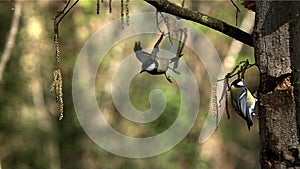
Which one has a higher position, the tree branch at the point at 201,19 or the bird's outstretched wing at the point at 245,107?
the tree branch at the point at 201,19

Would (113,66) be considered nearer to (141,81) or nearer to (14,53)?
(141,81)

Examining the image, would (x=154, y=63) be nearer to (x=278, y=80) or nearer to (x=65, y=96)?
(x=278, y=80)

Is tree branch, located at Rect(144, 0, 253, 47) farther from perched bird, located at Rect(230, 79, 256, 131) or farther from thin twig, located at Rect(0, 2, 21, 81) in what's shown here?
thin twig, located at Rect(0, 2, 21, 81)

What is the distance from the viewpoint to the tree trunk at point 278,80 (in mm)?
585

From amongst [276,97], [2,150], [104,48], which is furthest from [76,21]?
[276,97]

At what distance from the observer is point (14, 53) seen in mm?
2992

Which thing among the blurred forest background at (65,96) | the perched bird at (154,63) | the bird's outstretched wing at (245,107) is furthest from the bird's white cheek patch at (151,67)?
the blurred forest background at (65,96)

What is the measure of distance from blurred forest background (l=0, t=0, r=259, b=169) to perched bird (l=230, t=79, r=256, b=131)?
2232mm

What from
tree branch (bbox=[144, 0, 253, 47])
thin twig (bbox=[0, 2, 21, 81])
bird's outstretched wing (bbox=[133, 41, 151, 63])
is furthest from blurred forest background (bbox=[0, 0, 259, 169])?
tree branch (bbox=[144, 0, 253, 47])

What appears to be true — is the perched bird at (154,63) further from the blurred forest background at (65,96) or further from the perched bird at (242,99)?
the blurred forest background at (65,96)

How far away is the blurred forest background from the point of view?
304 cm

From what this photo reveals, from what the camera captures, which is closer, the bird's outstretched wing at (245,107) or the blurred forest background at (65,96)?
the bird's outstretched wing at (245,107)

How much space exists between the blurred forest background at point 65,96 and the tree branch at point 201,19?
2299 millimetres

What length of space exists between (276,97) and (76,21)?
2636 millimetres
